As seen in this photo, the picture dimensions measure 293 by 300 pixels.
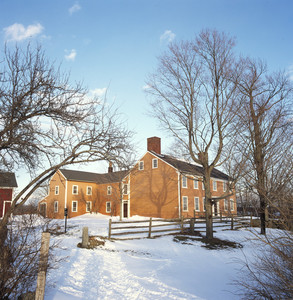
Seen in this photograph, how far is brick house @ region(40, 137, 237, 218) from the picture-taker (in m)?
31.0

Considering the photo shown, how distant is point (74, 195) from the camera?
1580 inches

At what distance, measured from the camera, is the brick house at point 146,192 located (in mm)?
31031

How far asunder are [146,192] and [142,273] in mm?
24714

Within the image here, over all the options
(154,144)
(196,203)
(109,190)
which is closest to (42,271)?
(196,203)

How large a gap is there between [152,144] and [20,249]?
30.6 metres

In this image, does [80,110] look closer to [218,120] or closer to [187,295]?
[187,295]

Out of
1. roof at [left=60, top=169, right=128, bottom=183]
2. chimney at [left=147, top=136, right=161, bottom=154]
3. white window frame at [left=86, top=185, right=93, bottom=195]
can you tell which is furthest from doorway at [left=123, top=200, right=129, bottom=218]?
chimney at [left=147, top=136, right=161, bottom=154]

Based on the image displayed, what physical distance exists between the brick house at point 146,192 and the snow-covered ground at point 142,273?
42.1 ft

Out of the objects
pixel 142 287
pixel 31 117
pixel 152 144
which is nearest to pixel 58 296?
pixel 142 287

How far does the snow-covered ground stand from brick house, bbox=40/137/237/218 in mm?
12837

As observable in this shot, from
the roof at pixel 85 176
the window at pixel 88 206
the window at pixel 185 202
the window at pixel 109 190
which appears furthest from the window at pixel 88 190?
the window at pixel 185 202

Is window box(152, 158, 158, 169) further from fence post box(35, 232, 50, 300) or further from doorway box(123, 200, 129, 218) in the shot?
fence post box(35, 232, 50, 300)

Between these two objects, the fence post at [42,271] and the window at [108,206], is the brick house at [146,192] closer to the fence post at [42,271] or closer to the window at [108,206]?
the window at [108,206]

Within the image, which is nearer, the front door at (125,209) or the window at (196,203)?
the window at (196,203)
